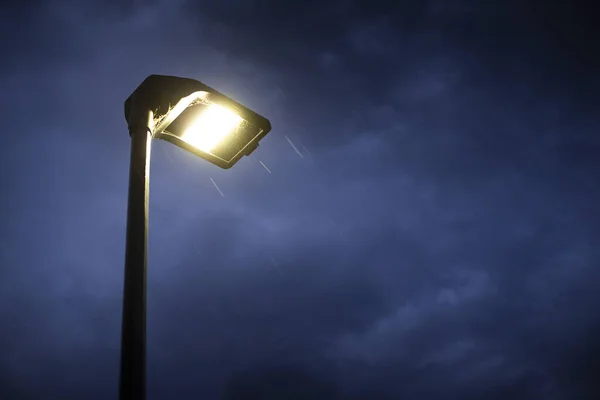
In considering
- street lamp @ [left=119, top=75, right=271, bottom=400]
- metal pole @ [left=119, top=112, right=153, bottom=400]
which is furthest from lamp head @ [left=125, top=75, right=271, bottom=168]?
metal pole @ [left=119, top=112, right=153, bottom=400]

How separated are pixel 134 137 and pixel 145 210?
2.32ft

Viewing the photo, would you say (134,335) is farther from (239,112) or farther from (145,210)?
(239,112)

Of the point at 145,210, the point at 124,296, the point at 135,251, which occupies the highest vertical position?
the point at 145,210

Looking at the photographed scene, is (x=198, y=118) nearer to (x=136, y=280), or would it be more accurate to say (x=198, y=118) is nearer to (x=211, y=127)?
(x=211, y=127)

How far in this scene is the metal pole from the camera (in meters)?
3.04

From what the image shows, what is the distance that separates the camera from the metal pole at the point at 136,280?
Answer: 119 inches

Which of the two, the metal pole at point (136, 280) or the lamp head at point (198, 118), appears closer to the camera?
the metal pole at point (136, 280)

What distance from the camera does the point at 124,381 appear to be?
3.02 m

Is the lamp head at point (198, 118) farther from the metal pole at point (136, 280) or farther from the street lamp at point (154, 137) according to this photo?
the metal pole at point (136, 280)

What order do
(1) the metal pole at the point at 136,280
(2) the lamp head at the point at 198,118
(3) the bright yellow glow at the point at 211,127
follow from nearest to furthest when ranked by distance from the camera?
(1) the metal pole at the point at 136,280, (2) the lamp head at the point at 198,118, (3) the bright yellow glow at the point at 211,127

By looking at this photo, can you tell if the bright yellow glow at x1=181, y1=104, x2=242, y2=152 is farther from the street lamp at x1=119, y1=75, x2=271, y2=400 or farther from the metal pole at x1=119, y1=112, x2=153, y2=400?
the metal pole at x1=119, y1=112, x2=153, y2=400

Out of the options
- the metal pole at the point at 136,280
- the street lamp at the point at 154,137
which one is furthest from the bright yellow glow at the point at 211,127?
the metal pole at the point at 136,280

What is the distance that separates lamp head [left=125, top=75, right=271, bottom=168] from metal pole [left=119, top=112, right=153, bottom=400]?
1.37 feet

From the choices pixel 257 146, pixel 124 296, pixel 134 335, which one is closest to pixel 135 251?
pixel 124 296
